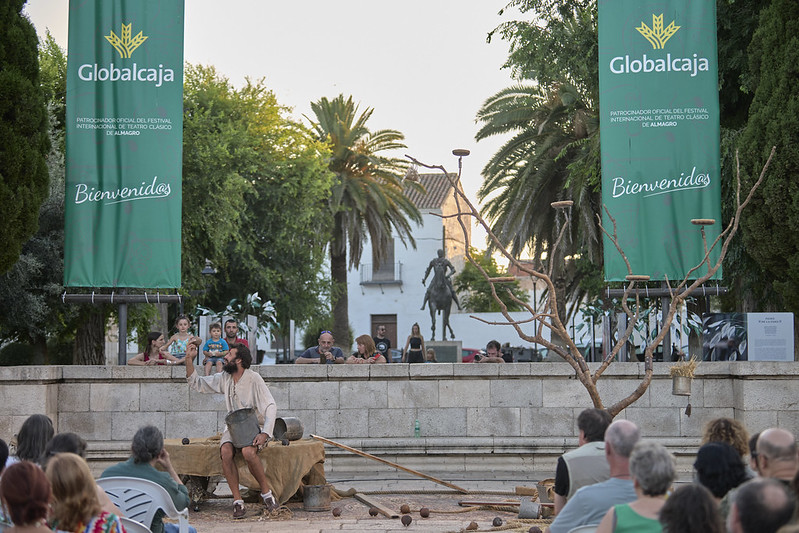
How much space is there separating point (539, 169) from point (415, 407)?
12102mm

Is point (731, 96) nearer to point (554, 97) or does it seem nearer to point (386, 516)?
point (554, 97)

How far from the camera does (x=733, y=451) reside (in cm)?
467

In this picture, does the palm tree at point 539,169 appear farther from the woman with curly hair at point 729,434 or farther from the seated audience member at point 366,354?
the woman with curly hair at point 729,434

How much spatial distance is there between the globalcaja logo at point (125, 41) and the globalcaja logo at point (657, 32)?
21.0 ft

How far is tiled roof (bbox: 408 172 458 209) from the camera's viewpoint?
171 ft

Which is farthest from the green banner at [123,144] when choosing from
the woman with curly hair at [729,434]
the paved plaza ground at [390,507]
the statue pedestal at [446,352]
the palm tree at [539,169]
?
the palm tree at [539,169]

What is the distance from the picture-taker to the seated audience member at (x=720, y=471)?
4.62 metres

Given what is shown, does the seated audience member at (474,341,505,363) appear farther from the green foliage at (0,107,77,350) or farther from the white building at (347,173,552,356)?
the white building at (347,173,552,356)

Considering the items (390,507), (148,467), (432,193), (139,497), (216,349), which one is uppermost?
(432,193)

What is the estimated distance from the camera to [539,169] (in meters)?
24.0

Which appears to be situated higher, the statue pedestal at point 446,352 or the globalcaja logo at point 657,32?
the globalcaja logo at point 657,32

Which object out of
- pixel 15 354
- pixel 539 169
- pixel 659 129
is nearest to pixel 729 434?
pixel 659 129

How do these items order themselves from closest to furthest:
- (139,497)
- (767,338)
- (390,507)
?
(139,497) < (390,507) < (767,338)

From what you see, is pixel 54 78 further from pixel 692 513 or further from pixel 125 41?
pixel 692 513
